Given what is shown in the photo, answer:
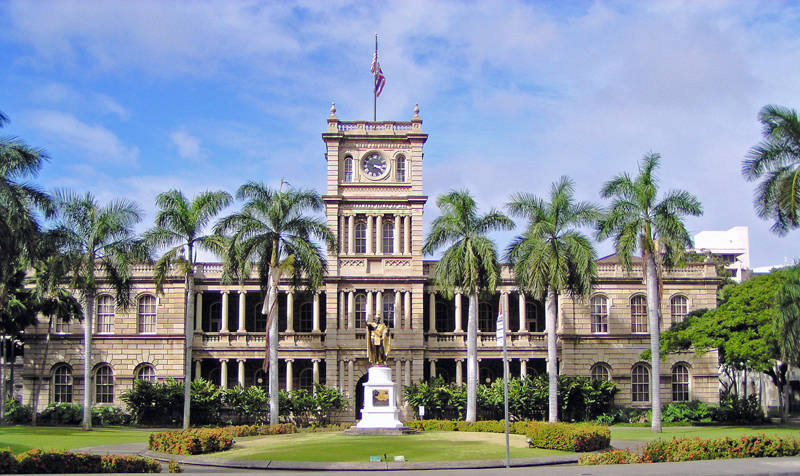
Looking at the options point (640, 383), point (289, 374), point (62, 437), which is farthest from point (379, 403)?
point (640, 383)

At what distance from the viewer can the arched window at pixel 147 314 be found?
171 ft

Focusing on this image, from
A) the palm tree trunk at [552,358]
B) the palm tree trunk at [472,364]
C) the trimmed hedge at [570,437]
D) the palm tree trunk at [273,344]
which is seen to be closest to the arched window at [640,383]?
the palm tree trunk at [552,358]

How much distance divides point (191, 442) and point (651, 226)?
73.1 ft

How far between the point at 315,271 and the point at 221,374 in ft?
48.5

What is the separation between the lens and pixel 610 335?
2078 inches

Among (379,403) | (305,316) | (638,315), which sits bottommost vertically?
(379,403)

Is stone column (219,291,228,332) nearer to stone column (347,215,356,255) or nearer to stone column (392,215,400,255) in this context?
stone column (347,215,356,255)

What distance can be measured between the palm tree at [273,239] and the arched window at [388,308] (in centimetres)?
981

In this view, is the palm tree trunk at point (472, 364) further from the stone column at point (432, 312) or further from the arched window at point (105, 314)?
the arched window at point (105, 314)

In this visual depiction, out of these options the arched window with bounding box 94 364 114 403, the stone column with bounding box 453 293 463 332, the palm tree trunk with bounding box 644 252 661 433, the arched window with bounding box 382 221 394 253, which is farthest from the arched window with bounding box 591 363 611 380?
the arched window with bounding box 94 364 114 403

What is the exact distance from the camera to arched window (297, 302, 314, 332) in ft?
180

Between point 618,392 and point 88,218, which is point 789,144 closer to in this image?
point 618,392

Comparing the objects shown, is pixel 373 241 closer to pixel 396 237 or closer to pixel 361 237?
pixel 361 237

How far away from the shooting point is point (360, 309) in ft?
168
